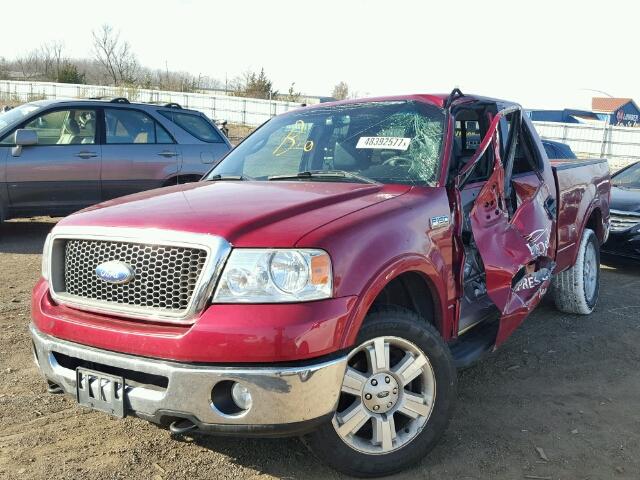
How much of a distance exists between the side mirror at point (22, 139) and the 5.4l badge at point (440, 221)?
6054 millimetres

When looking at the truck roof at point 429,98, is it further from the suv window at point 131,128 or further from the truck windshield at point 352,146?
the suv window at point 131,128

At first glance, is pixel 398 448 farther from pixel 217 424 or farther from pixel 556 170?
pixel 556 170

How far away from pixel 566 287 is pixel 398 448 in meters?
3.23

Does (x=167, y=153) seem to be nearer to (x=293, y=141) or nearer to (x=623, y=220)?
(x=293, y=141)

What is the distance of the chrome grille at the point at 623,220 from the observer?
24.0 feet

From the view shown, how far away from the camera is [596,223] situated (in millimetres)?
5910

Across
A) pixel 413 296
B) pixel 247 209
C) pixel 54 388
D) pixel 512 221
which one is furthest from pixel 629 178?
pixel 54 388

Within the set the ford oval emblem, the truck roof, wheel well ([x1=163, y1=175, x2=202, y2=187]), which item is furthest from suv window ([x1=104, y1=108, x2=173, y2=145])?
the ford oval emblem

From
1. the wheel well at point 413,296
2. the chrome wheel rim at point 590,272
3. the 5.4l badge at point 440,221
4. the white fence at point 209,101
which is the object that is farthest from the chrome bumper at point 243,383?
the white fence at point 209,101

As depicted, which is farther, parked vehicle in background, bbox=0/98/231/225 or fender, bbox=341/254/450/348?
parked vehicle in background, bbox=0/98/231/225

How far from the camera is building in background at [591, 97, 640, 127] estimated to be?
208 ft

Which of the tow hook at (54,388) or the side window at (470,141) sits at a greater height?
the side window at (470,141)

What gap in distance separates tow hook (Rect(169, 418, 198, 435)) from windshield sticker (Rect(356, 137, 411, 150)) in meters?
1.98

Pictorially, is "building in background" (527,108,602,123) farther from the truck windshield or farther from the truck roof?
the truck windshield
